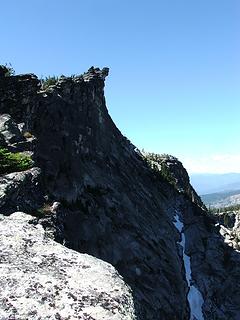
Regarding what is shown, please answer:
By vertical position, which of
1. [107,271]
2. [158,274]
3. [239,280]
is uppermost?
[107,271]

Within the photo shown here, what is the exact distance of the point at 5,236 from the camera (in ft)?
39.3

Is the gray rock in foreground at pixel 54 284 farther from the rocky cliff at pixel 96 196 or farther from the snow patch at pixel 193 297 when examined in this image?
the snow patch at pixel 193 297

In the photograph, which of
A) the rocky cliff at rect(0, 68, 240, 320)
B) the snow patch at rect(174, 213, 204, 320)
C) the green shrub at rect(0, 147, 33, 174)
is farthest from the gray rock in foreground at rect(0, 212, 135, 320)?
the snow patch at rect(174, 213, 204, 320)

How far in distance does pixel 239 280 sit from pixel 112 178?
133ft

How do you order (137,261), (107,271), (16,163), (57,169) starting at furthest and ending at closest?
(137,261) < (57,169) < (16,163) < (107,271)

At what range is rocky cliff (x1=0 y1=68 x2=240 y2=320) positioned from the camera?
37.1 meters

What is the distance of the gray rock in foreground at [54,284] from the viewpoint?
29.0ft

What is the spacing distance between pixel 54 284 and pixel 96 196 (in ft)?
163

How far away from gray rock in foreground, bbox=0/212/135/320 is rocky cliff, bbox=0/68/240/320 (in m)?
11.3

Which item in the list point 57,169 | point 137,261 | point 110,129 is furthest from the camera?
point 110,129

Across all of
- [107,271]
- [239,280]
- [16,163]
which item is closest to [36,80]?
[16,163]

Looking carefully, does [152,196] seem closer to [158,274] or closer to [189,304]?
[189,304]

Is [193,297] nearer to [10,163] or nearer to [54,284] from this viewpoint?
[10,163]

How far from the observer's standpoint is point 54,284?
9.73m
